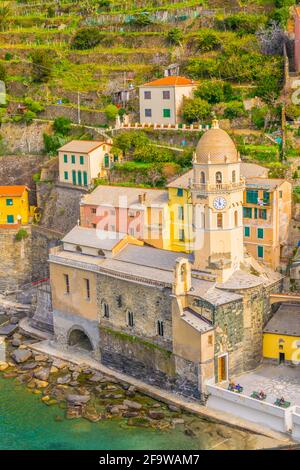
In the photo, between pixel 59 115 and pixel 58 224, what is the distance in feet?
37.5

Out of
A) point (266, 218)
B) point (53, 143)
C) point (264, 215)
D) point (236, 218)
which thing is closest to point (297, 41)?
point (264, 215)

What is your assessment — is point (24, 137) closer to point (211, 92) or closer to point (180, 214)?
point (211, 92)

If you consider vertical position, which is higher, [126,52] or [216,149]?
[126,52]

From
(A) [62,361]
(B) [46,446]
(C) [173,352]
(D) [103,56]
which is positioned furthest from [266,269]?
(D) [103,56]

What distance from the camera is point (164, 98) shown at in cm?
5794

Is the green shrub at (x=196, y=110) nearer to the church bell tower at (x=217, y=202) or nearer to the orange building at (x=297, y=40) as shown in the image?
the orange building at (x=297, y=40)

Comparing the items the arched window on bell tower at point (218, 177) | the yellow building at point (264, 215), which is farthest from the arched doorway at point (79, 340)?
the arched window on bell tower at point (218, 177)

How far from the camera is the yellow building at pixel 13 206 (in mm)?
56812

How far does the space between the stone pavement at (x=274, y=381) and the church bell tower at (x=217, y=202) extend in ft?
15.9

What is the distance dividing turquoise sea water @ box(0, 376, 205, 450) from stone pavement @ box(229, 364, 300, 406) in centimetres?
429

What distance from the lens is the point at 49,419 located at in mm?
37625

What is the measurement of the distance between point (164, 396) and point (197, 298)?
16.5ft

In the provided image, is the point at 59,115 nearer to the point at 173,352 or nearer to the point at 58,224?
the point at 58,224

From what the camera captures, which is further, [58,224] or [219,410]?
[58,224]
